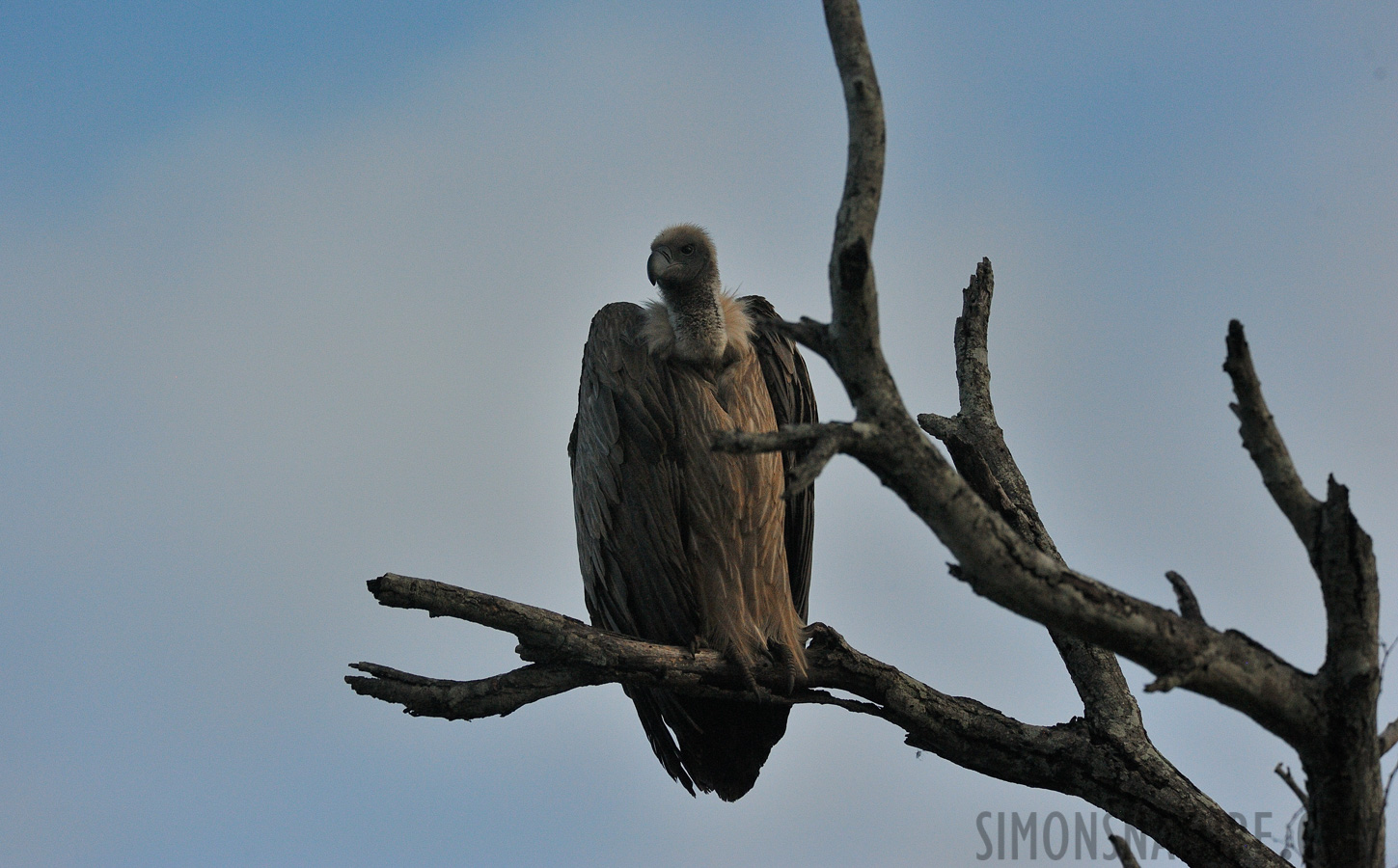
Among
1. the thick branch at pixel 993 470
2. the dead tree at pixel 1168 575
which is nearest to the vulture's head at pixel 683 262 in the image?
the thick branch at pixel 993 470

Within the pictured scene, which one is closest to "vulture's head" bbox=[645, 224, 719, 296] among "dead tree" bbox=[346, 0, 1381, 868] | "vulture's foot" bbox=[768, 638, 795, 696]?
"vulture's foot" bbox=[768, 638, 795, 696]

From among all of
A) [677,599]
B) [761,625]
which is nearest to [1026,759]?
[761,625]

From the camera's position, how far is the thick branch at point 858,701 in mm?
4395

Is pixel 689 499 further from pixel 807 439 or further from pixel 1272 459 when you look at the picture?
pixel 1272 459

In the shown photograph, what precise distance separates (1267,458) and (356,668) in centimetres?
312

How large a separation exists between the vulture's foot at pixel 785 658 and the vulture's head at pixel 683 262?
5.70ft

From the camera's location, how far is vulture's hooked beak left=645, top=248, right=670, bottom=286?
5.96 metres

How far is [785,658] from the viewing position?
17.3 ft

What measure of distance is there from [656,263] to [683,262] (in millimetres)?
136

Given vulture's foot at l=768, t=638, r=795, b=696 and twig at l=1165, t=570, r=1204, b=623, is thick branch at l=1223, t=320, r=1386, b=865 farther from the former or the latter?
vulture's foot at l=768, t=638, r=795, b=696

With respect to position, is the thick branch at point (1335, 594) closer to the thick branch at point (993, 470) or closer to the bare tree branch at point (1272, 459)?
the bare tree branch at point (1272, 459)

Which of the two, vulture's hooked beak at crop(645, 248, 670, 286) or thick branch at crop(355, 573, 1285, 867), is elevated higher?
vulture's hooked beak at crop(645, 248, 670, 286)

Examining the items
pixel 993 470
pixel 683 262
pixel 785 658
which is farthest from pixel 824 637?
pixel 683 262

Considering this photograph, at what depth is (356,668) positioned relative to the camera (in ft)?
14.6
